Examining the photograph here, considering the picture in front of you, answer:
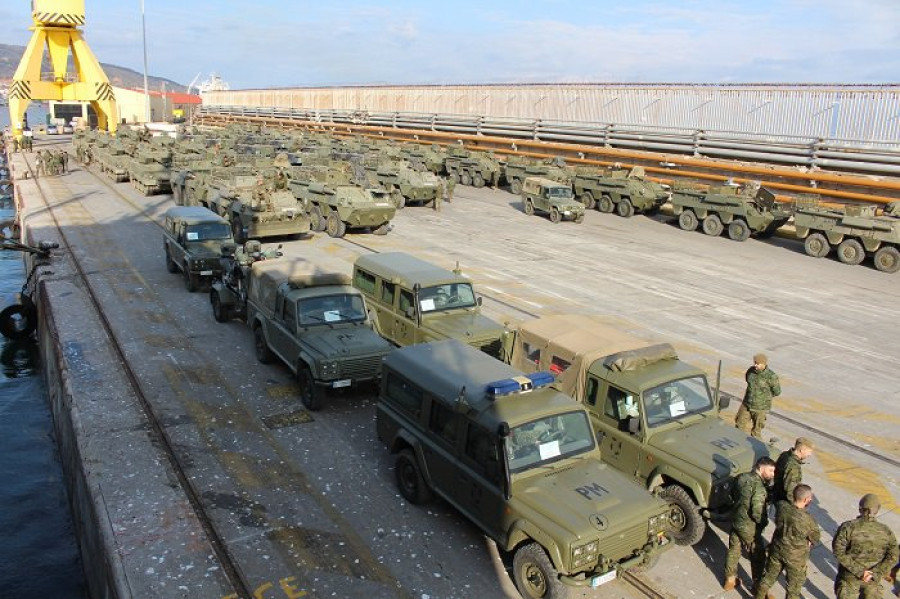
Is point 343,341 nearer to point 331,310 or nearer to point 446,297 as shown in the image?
point 331,310

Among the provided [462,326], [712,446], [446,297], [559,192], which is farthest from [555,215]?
[712,446]

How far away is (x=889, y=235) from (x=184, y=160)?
3099cm

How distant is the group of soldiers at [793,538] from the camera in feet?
21.4

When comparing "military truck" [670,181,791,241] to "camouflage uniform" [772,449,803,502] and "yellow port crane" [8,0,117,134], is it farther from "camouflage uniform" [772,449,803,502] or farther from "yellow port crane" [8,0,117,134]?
"yellow port crane" [8,0,117,134]

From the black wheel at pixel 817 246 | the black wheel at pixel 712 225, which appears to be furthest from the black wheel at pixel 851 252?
the black wheel at pixel 712 225

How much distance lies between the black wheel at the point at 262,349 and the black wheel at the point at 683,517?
7.77 metres

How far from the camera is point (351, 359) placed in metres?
Result: 11.1

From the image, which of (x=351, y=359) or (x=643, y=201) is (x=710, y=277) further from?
(x=351, y=359)

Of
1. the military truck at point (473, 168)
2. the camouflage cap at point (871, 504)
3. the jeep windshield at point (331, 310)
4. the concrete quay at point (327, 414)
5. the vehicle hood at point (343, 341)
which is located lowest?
the concrete quay at point (327, 414)

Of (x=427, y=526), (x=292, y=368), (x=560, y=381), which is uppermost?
(x=560, y=381)

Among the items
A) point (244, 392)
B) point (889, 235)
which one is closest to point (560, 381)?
point (244, 392)

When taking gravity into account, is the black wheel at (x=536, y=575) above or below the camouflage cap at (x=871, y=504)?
below

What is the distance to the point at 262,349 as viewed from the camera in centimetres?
1328

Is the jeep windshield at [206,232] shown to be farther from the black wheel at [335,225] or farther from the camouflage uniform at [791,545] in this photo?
the camouflage uniform at [791,545]
